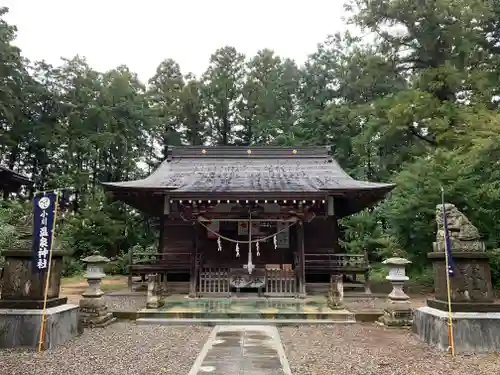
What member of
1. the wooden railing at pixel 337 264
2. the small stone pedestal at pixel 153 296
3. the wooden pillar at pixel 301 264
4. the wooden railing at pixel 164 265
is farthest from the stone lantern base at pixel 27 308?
the wooden railing at pixel 337 264

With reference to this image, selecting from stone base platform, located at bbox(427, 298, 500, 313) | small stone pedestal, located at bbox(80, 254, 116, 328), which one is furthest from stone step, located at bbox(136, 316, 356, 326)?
stone base platform, located at bbox(427, 298, 500, 313)

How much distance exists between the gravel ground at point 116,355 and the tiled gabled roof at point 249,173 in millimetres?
5096

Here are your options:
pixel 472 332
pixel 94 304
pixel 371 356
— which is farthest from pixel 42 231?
pixel 472 332

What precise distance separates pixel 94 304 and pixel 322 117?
23468mm

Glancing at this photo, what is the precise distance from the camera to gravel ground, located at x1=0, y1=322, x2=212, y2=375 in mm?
5492

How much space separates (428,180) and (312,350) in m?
9.28

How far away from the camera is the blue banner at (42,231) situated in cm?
686

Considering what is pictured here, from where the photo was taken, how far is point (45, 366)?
563 cm

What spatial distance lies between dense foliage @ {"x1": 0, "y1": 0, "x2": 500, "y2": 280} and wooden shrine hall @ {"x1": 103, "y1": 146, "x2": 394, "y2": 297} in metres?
2.58

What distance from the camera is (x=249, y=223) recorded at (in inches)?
503

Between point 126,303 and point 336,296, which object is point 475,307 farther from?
point 126,303

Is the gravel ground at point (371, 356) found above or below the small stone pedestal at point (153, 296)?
below

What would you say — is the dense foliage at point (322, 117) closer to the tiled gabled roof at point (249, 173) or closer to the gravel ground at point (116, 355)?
the tiled gabled roof at point (249, 173)

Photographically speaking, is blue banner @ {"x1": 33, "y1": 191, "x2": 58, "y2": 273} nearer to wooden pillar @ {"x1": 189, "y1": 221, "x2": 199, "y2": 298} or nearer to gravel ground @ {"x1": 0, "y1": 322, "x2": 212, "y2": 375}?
gravel ground @ {"x1": 0, "y1": 322, "x2": 212, "y2": 375}
